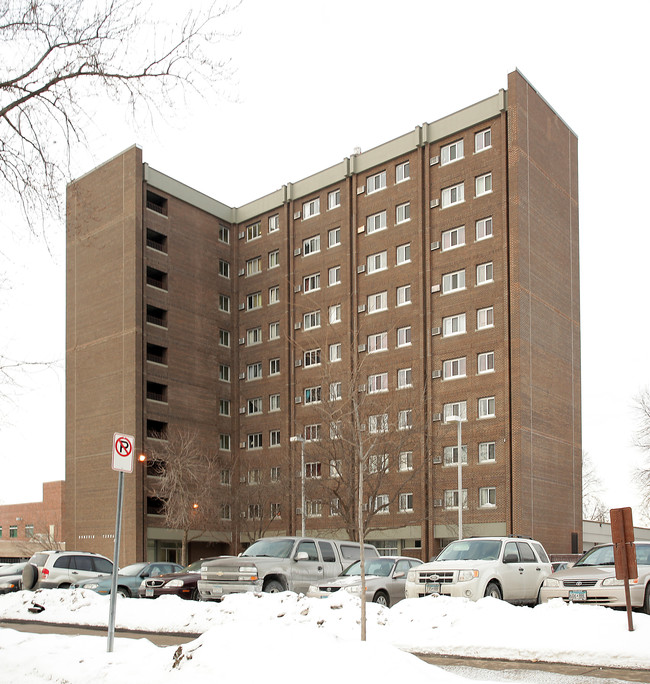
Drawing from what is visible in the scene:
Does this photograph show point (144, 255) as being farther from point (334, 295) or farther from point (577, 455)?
point (577, 455)

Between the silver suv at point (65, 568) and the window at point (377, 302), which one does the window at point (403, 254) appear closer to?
the window at point (377, 302)

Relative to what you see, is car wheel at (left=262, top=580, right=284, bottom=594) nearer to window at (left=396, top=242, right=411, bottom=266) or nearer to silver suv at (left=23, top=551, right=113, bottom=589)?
silver suv at (left=23, top=551, right=113, bottom=589)

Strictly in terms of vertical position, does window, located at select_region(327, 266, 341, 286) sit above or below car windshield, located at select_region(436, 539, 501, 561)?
above

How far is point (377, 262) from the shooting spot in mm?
60125

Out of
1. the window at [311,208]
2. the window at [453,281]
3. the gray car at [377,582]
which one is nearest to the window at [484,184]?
the window at [453,281]

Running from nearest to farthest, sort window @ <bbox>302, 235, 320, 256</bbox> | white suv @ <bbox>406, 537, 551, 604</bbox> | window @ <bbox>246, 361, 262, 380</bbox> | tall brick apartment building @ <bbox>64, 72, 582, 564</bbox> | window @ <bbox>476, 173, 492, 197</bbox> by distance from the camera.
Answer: white suv @ <bbox>406, 537, 551, 604</bbox>
tall brick apartment building @ <bbox>64, 72, 582, 564</bbox>
window @ <bbox>476, 173, 492, 197</bbox>
window @ <bbox>302, 235, 320, 256</bbox>
window @ <bbox>246, 361, 262, 380</bbox>

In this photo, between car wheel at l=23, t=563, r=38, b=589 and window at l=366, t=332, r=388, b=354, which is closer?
car wheel at l=23, t=563, r=38, b=589

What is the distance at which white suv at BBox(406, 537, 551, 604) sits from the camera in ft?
59.1

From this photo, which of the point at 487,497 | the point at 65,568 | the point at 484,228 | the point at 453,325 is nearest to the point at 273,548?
the point at 65,568

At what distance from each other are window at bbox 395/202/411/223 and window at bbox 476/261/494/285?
6.93 meters

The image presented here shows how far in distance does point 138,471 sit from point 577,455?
28.7 metres

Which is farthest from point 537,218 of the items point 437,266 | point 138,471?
point 138,471

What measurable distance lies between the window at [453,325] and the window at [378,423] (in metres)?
9.27

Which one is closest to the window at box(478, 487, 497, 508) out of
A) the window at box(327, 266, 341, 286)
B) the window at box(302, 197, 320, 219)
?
the window at box(327, 266, 341, 286)
